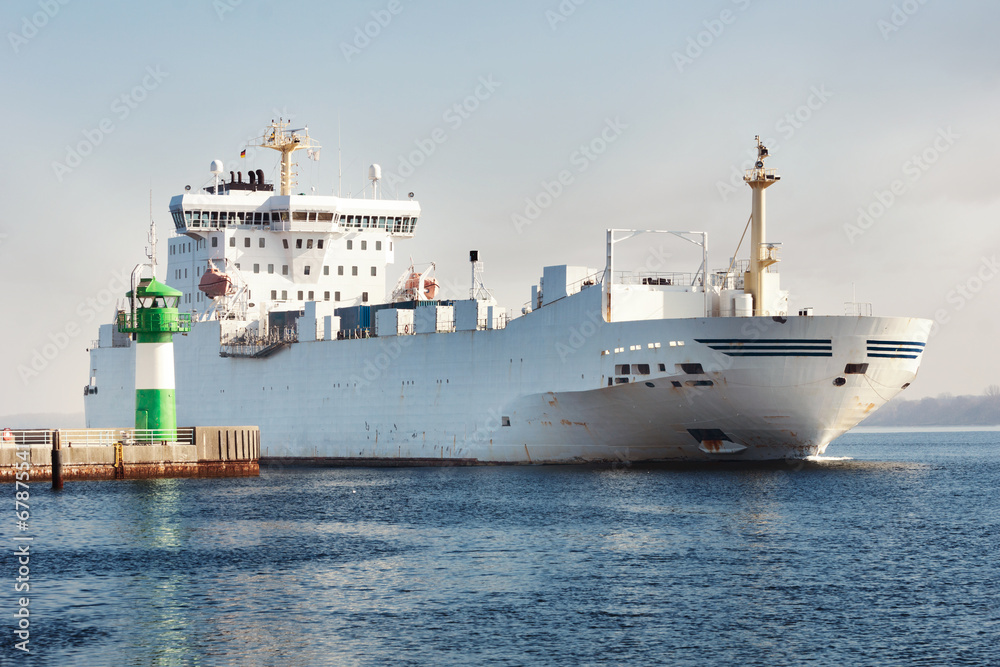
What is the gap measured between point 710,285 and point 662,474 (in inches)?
285

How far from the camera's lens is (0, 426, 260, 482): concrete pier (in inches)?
1511

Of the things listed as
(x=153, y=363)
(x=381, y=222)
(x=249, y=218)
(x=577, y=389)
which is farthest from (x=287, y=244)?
(x=577, y=389)

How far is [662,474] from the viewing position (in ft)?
144

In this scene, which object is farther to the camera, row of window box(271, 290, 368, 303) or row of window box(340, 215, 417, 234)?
row of window box(340, 215, 417, 234)

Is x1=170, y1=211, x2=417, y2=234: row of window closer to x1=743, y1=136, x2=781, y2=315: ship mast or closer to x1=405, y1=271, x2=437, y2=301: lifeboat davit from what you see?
x1=405, y1=271, x2=437, y2=301: lifeboat davit

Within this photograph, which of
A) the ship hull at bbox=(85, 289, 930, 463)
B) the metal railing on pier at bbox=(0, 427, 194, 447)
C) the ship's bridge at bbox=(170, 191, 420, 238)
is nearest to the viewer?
the metal railing on pier at bbox=(0, 427, 194, 447)

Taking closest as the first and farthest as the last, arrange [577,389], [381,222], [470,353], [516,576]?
1. [516,576]
2. [577,389]
3. [470,353]
4. [381,222]

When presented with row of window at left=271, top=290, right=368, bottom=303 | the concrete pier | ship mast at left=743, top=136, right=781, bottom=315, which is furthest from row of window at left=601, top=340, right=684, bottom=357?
row of window at left=271, top=290, right=368, bottom=303

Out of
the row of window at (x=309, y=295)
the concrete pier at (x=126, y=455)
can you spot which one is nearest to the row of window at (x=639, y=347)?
the concrete pier at (x=126, y=455)

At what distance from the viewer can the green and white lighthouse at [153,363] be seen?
129ft

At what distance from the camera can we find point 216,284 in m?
57.9

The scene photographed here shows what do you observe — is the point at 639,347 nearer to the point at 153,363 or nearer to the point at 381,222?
the point at 153,363

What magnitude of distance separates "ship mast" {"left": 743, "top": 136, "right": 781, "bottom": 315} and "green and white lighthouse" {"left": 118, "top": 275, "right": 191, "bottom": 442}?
20.2m

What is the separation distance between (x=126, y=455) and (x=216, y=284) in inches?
805
